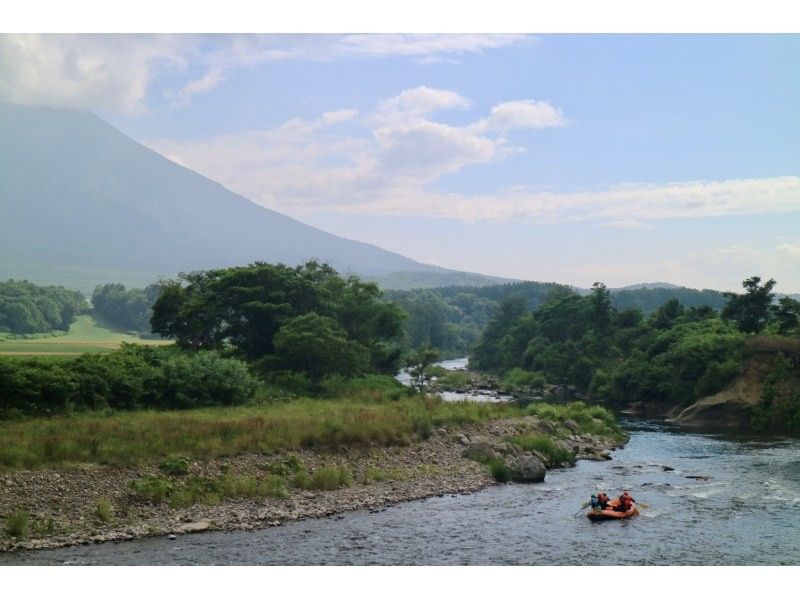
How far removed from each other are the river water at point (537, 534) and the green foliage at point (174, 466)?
3350mm

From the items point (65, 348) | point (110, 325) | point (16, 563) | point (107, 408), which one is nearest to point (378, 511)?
point (16, 563)

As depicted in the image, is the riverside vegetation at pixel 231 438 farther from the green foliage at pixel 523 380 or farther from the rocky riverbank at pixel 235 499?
the green foliage at pixel 523 380

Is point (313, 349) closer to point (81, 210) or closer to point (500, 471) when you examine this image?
point (500, 471)

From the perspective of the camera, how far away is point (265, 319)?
4131cm

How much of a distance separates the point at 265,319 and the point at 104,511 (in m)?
24.1

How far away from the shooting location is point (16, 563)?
48.8 ft

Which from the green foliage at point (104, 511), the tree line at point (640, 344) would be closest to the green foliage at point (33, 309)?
the green foliage at point (104, 511)

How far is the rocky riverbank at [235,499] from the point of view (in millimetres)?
17000

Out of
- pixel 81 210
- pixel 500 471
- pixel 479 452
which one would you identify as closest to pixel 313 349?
pixel 479 452

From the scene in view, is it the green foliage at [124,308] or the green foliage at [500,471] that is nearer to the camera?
the green foliage at [500,471]

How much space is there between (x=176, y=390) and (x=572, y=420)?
682 inches

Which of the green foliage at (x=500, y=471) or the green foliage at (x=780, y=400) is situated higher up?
the green foliage at (x=780, y=400)

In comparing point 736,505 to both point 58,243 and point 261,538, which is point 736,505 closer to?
point 261,538

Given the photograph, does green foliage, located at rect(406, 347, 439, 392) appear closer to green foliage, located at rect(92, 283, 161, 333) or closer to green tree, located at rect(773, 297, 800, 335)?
green foliage, located at rect(92, 283, 161, 333)
